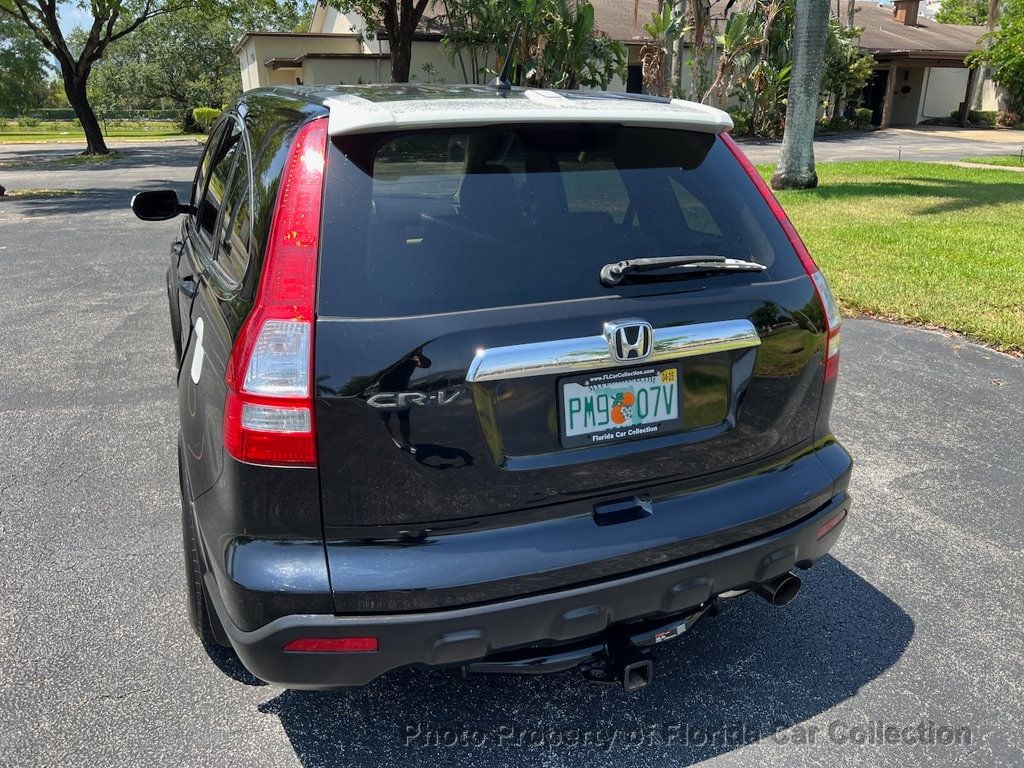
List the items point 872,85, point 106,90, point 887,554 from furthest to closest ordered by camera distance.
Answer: point 106,90
point 872,85
point 887,554

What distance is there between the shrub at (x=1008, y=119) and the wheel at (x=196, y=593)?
132 feet

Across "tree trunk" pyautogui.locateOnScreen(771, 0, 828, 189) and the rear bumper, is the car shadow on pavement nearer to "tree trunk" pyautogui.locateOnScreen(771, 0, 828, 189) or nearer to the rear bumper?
the rear bumper

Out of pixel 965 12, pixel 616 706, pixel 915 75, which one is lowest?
pixel 616 706

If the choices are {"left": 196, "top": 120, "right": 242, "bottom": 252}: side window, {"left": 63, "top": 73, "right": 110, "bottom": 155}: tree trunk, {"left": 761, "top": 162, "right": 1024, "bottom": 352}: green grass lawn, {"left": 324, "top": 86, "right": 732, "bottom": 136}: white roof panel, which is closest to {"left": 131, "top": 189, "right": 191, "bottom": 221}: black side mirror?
{"left": 196, "top": 120, "right": 242, "bottom": 252}: side window

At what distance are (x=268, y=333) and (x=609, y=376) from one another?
0.87 meters

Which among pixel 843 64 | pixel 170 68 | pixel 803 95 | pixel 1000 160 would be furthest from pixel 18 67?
pixel 1000 160

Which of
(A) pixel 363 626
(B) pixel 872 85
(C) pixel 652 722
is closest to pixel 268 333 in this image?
(A) pixel 363 626

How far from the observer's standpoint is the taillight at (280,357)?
193 cm

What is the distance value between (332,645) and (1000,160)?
21750 millimetres

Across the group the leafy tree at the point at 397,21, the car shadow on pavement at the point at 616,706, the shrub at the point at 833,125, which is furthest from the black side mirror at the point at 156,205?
the shrub at the point at 833,125

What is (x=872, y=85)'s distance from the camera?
36250 mm

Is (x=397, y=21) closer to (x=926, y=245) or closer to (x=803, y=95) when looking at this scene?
(x=803, y=95)

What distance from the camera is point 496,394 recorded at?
2023 millimetres

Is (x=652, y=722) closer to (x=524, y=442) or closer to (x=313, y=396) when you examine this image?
(x=524, y=442)
